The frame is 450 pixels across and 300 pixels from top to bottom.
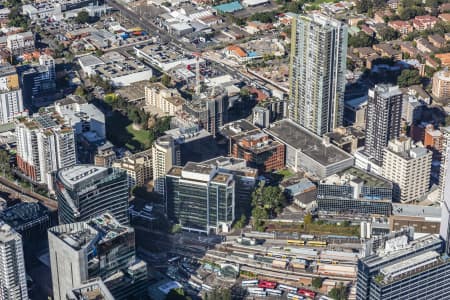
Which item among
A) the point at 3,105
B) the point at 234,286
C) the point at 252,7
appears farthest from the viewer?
the point at 252,7

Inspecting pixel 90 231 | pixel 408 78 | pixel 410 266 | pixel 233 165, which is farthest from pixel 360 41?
pixel 90 231

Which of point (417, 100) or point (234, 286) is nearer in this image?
point (234, 286)

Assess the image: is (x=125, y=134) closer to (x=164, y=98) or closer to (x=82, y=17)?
(x=164, y=98)

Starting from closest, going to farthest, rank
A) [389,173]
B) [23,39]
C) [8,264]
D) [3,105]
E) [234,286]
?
[8,264] → [234,286] → [389,173] → [3,105] → [23,39]

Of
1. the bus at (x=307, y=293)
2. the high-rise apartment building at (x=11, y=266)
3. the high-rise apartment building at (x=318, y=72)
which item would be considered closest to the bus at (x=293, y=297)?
the bus at (x=307, y=293)

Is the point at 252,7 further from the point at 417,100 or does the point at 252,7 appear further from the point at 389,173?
the point at 389,173

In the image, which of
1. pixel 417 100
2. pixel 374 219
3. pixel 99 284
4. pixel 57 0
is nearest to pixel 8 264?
pixel 99 284

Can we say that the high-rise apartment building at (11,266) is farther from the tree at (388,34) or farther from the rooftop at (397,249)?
the tree at (388,34)
